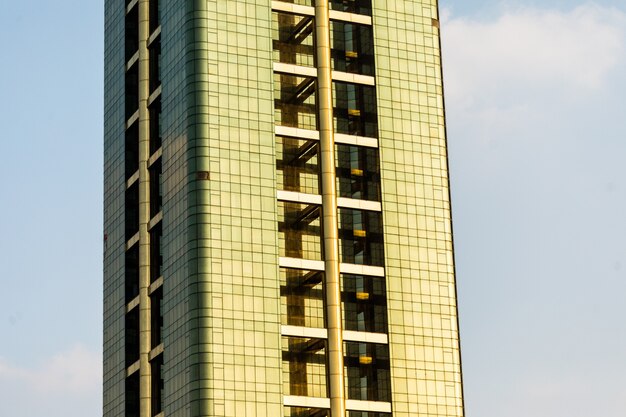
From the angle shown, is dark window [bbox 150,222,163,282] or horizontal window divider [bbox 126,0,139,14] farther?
horizontal window divider [bbox 126,0,139,14]

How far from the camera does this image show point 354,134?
126 m

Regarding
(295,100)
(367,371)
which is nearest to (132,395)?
(367,371)

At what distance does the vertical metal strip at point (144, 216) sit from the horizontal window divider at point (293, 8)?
13.4m

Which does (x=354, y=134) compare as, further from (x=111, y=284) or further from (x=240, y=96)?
(x=111, y=284)

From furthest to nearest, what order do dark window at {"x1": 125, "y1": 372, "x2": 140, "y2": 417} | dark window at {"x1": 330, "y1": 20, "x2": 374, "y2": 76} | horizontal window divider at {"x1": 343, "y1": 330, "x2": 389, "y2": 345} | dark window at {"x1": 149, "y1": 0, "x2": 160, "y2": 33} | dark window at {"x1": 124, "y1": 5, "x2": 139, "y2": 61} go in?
1. dark window at {"x1": 124, "y1": 5, "x2": 139, "y2": 61}
2. dark window at {"x1": 149, "y1": 0, "x2": 160, "y2": 33}
3. dark window at {"x1": 330, "y1": 20, "x2": 374, "y2": 76}
4. dark window at {"x1": 125, "y1": 372, "x2": 140, "y2": 417}
5. horizontal window divider at {"x1": 343, "y1": 330, "x2": 389, "y2": 345}

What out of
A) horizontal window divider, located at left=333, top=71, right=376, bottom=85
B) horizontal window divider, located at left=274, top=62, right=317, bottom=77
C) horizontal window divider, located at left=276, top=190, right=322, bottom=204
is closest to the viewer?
horizontal window divider, located at left=276, top=190, right=322, bottom=204

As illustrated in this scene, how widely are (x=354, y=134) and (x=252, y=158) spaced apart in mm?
10237

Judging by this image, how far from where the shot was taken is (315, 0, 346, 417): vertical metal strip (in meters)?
118

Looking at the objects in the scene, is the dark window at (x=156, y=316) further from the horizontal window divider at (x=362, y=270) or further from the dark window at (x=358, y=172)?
the dark window at (x=358, y=172)

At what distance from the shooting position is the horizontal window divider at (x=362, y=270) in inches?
4783

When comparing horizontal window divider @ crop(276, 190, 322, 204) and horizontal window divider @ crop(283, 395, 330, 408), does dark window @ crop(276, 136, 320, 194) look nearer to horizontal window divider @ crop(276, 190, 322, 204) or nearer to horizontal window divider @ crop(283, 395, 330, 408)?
horizontal window divider @ crop(276, 190, 322, 204)

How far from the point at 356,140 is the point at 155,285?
2088cm

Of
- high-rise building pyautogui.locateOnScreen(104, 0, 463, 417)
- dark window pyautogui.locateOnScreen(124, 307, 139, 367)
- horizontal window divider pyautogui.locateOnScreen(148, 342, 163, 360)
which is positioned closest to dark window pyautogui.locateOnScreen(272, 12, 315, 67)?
high-rise building pyautogui.locateOnScreen(104, 0, 463, 417)

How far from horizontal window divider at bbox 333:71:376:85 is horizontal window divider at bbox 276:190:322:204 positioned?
36.3ft
